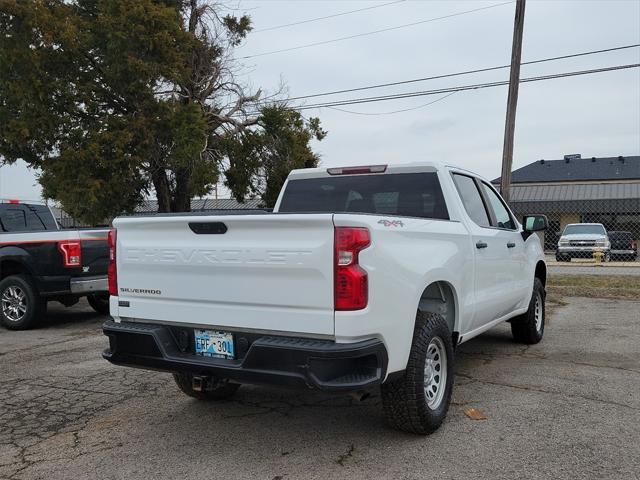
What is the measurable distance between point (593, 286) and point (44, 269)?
10456 mm

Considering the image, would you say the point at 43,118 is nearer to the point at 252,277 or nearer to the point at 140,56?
the point at 140,56

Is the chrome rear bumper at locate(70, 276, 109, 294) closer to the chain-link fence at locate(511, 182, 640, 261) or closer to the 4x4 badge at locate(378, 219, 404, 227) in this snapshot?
the 4x4 badge at locate(378, 219, 404, 227)

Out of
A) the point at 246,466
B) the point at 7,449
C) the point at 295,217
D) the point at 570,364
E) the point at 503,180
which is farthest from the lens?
the point at 503,180

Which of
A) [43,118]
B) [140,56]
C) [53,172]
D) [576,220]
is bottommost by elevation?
[576,220]

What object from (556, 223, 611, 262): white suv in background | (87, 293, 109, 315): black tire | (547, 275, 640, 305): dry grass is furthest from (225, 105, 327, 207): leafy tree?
(87, 293, 109, 315): black tire

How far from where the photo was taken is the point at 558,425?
4238 millimetres

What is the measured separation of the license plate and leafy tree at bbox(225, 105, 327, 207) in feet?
67.9

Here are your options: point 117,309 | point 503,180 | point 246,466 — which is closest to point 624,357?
point 246,466

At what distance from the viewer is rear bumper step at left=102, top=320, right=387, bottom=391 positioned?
3.34m

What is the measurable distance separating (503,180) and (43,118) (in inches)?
638

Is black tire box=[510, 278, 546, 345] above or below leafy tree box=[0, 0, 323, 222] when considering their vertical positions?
below

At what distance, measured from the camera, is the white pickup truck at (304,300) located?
338cm

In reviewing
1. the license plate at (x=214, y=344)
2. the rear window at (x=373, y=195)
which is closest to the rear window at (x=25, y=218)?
the rear window at (x=373, y=195)

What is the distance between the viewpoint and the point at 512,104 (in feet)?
47.1
